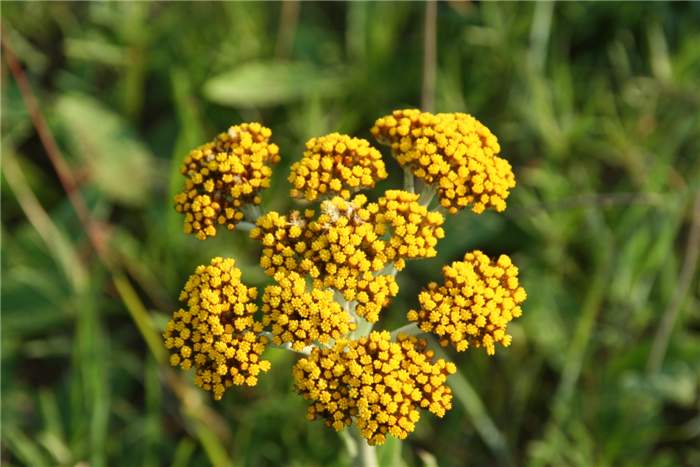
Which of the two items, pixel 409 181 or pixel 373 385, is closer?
pixel 373 385

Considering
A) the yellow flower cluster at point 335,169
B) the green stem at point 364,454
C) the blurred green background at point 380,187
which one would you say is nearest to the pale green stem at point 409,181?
the yellow flower cluster at point 335,169

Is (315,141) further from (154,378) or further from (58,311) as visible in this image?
(58,311)

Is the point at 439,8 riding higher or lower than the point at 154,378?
higher

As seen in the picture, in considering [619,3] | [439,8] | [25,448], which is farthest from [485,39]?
[25,448]

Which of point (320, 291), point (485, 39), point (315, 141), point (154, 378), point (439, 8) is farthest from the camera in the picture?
point (439, 8)

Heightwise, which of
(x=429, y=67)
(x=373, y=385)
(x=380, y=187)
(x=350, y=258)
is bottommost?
(x=380, y=187)

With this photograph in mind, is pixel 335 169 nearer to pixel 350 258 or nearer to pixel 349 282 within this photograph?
pixel 350 258

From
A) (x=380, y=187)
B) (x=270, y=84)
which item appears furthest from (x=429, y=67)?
(x=270, y=84)

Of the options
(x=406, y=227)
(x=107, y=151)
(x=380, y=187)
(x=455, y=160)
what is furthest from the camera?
(x=107, y=151)
